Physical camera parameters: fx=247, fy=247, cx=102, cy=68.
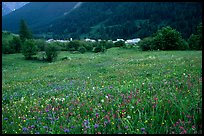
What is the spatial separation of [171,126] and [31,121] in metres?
3.22

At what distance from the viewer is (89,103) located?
7188 millimetres

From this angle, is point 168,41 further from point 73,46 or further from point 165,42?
point 73,46

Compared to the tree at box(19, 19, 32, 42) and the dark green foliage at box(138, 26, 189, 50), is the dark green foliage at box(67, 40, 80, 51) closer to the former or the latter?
the tree at box(19, 19, 32, 42)

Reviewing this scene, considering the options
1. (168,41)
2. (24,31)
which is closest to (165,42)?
(168,41)

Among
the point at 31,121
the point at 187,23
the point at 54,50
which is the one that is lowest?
the point at 31,121

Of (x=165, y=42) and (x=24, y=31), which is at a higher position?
(x=24, y=31)

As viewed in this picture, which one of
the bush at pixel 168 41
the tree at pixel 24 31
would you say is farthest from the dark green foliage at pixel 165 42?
the tree at pixel 24 31

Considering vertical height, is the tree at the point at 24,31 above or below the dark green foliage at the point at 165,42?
above

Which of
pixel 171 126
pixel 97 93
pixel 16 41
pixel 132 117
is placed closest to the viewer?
pixel 171 126

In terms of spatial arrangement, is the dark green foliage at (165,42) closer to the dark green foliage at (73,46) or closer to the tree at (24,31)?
the dark green foliage at (73,46)

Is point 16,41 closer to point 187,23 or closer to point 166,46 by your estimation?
point 166,46

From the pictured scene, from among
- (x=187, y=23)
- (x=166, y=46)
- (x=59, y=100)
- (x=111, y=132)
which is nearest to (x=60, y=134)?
(x=111, y=132)

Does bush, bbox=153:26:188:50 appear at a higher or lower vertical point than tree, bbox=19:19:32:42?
lower

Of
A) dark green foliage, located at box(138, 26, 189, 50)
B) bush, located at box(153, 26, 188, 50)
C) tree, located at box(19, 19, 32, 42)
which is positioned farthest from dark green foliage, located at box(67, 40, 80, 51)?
bush, located at box(153, 26, 188, 50)
